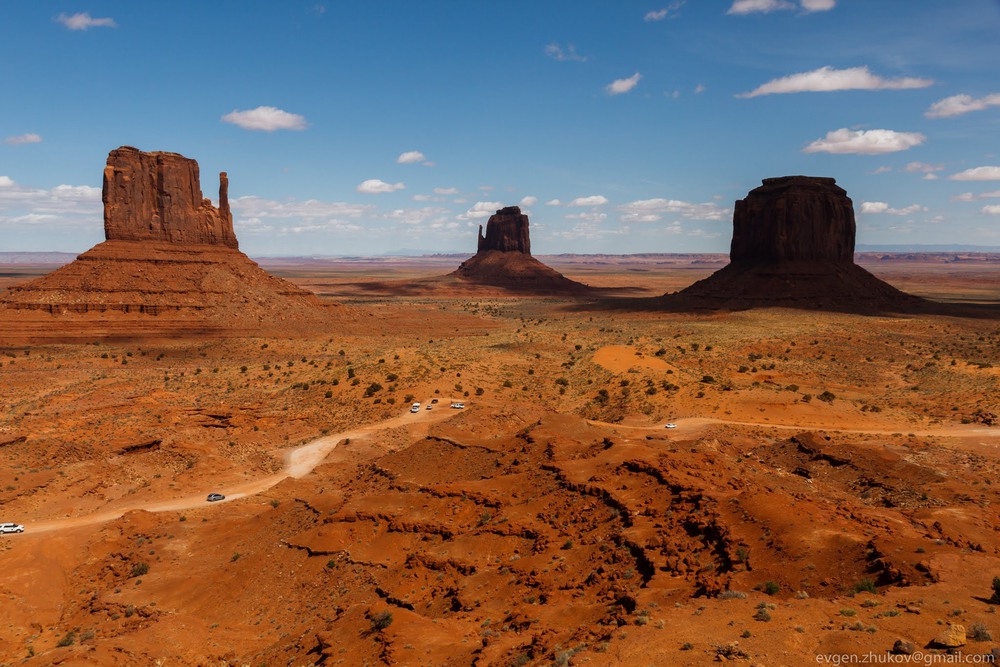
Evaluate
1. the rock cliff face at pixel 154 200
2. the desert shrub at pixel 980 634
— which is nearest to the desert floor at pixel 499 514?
the desert shrub at pixel 980 634

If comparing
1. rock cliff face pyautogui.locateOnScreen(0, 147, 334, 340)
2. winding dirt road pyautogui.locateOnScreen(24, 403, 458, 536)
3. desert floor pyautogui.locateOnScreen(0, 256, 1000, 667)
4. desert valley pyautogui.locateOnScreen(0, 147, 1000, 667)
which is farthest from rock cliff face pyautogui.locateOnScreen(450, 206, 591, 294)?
winding dirt road pyautogui.locateOnScreen(24, 403, 458, 536)

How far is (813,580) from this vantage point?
15273mm

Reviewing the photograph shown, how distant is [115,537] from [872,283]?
120 m

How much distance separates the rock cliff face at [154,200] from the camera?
7950 centimetres

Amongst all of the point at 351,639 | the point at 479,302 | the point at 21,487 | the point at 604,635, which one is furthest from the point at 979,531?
the point at 479,302

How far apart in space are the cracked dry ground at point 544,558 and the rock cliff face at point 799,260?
8125 cm

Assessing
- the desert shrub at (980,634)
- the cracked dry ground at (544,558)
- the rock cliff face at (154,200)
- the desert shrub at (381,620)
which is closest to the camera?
the desert shrub at (980,634)

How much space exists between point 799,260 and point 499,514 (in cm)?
10500

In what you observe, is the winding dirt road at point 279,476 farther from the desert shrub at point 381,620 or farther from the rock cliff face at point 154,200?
the rock cliff face at point 154,200

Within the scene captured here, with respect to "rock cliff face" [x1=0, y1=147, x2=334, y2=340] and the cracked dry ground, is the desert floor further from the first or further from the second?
"rock cliff face" [x1=0, y1=147, x2=334, y2=340]

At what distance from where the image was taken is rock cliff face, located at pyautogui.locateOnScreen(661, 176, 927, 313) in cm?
10538

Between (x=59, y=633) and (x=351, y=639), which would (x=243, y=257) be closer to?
(x=59, y=633)

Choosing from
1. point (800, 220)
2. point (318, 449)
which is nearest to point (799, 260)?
point (800, 220)

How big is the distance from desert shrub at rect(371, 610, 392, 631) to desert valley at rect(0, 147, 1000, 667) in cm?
20
